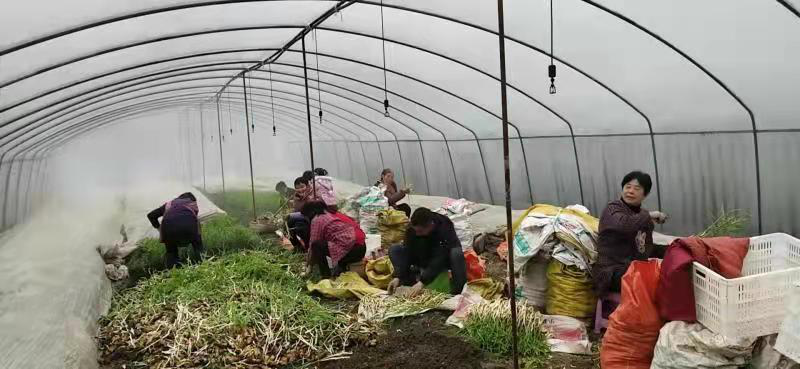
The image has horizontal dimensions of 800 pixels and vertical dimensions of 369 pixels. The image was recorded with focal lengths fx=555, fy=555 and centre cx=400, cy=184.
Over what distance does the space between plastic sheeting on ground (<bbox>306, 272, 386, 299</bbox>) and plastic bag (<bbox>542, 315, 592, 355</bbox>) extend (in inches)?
71.3

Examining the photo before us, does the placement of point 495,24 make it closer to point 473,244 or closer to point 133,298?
point 473,244

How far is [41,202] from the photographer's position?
14.3 m

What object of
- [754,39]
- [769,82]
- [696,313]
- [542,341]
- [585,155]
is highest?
[754,39]

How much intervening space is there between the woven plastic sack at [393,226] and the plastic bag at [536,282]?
8.58 ft

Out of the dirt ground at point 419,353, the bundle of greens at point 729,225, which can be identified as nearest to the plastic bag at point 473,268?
the dirt ground at point 419,353

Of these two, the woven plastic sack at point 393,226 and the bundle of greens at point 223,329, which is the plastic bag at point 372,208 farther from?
the bundle of greens at point 223,329

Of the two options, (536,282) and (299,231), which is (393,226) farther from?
(536,282)

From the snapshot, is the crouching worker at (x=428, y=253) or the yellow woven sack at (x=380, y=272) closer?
the crouching worker at (x=428, y=253)

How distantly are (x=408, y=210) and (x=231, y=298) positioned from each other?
3.70m

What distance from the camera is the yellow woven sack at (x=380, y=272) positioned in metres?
5.85

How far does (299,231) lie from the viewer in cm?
755

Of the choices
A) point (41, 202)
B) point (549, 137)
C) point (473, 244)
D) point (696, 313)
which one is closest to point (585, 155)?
point (549, 137)

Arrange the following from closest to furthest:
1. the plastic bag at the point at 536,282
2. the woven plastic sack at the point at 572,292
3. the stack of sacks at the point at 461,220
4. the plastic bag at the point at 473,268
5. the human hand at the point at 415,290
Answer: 1. the woven plastic sack at the point at 572,292
2. the plastic bag at the point at 536,282
3. the human hand at the point at 415,290
4. the plastic bag at the point at 473,268
5. the stack of sacks at the point at 461,220

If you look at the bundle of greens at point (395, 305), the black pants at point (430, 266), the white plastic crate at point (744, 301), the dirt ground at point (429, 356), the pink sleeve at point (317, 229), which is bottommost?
the dirt ground at point (429, 356)
